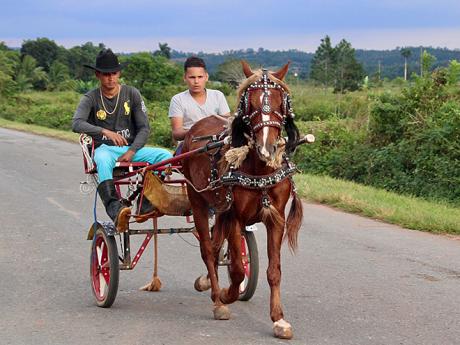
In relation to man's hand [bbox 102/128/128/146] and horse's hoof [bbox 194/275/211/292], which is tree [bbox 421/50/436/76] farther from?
man's hand [bbox 102/128/128/146]

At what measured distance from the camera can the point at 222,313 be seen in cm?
602

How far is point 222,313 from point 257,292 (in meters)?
1.08

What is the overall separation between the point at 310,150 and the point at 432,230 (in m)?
8.35

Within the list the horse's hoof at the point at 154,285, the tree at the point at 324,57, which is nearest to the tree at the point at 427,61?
the horse's hoof at the point at 154,285

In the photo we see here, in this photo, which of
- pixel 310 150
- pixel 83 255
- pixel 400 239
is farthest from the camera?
pixel 310 150

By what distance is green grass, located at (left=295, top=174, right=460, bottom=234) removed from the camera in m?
10.3

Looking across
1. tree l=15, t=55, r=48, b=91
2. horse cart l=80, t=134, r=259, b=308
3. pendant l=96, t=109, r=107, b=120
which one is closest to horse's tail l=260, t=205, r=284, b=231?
horse cart l=80, t=134, r=259, b=308

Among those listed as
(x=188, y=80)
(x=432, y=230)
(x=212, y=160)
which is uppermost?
(x=188, y=80)

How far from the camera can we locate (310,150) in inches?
723

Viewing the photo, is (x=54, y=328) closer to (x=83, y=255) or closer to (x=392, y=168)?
(x=83, y=255)

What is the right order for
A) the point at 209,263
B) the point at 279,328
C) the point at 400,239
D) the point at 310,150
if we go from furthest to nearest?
the point at 310,150, the point at 400,239, the point at 209,263, the point at 279,328

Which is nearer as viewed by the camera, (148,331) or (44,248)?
(148,331)

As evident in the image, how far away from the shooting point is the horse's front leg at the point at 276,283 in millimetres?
5418

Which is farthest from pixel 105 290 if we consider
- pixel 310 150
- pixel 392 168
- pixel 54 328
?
pixel 310 150
